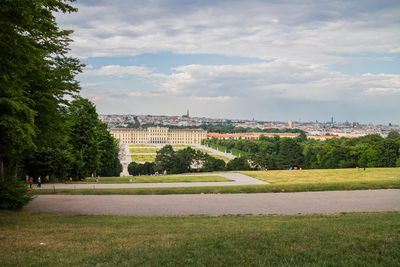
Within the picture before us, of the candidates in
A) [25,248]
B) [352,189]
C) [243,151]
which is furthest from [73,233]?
[243,151]

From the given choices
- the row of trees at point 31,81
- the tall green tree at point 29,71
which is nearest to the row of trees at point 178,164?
the row of trees at point 31,81

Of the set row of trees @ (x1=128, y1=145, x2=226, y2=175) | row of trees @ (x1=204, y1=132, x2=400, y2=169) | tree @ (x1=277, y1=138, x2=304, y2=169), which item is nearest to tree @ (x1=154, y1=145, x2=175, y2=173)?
row of trees @ (x1=128, y1=145, x2=226, y2=175)

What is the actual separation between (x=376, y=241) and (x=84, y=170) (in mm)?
35214

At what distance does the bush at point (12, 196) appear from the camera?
1697 centimetres

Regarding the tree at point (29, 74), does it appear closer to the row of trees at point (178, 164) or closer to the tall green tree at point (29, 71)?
the tall green tree at point (29, 71)

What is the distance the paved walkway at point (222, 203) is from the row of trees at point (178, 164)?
53168mm

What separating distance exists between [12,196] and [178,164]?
206 feet

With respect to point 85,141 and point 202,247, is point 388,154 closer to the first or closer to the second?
point 85,141

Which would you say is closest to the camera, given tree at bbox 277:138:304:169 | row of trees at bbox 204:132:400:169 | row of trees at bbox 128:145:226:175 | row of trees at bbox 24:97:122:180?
row of trees at bbox 24:97:122:180

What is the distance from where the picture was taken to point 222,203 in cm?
2067

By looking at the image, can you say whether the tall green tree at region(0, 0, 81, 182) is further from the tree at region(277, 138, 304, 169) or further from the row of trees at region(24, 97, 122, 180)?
the tree at region(277, 138, 304, 169)

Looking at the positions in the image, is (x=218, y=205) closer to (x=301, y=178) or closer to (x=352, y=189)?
(x=352, y=189)

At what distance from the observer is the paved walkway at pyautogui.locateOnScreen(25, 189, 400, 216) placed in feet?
59.9

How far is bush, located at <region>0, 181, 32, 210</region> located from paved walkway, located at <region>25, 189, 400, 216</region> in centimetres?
103
